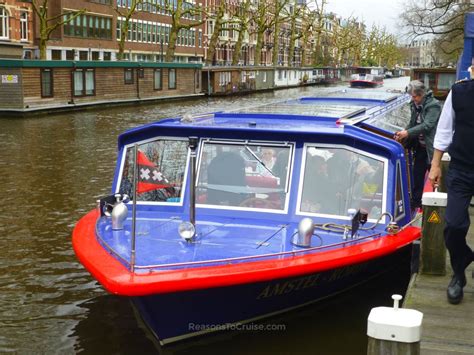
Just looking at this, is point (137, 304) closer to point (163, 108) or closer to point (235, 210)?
point (235, 210)

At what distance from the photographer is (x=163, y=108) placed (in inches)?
1499

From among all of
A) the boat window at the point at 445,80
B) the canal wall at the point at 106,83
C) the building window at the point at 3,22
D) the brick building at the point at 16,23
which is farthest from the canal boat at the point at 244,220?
the building window at the point at 3,22

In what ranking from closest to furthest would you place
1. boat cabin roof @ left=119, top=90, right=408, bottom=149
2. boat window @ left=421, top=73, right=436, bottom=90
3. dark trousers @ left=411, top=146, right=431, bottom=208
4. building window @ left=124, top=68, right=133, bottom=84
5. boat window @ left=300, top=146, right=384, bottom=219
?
boat window @ left=300, top=146, right=384, bottom=219
boat cabin roof @ left=119, top=90, right=408, bottom=149
dark trousers @ left=411, top=146, right=431, bottom=208
boat window @ left=421, top=73, right=436, bottom=90
building window @ left=124, top=68, right=133, bottom=84

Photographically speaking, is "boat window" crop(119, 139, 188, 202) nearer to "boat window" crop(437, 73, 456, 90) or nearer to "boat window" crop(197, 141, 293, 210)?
"boat window" crop(197, 141, 293, 210)

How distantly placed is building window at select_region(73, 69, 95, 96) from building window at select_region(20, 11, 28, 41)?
1566 cm

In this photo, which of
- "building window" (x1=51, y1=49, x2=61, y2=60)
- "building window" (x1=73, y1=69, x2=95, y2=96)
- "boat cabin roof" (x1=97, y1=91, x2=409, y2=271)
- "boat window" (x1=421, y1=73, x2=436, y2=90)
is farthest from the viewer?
"building window" (x1=51, y1=49, x2=61, y2=60)

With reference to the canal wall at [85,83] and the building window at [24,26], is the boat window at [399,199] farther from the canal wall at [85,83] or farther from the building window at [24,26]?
the building window at [24,26]

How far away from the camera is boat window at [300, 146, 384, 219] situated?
23.6 feet

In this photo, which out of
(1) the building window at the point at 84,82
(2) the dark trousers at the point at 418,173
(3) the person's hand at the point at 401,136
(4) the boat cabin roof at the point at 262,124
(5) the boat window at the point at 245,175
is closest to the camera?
(5) the boat window at the point at 245,175

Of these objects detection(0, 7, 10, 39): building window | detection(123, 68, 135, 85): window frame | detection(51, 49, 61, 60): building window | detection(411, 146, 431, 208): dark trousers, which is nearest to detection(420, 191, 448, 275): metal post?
detection(411, 146, 431, 208): dark trousers

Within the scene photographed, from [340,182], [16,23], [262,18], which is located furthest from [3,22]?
[340,182]

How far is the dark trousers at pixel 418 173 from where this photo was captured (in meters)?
8.59

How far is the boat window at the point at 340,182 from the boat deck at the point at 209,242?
33 centimetres

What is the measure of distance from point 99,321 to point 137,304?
1783 millimetres
